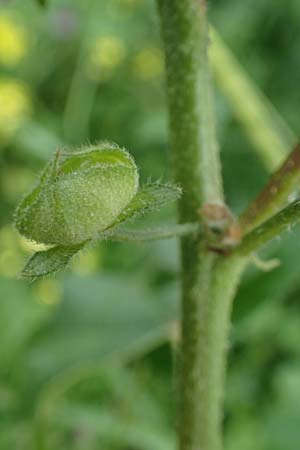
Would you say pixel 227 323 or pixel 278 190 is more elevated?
pixel 278 190

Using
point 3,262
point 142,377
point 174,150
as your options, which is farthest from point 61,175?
point 3,262

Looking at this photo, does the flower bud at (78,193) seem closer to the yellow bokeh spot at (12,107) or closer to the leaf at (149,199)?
the leaf at (149,199)

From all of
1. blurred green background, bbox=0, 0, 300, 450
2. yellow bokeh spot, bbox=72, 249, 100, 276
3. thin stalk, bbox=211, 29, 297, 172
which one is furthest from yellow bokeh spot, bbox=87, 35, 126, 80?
thin stalk, bbox=211, 29, 297, 172

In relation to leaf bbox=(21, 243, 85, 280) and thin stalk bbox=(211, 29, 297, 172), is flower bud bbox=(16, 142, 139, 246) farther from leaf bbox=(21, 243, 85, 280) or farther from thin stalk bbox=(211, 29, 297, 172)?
thin stalk bbox=(211, 29, 297, 172)

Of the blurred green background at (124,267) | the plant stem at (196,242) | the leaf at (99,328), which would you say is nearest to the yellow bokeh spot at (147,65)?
the blurred green background at (124,267)

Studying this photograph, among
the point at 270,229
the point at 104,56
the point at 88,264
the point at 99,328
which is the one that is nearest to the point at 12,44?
the point at 104,56

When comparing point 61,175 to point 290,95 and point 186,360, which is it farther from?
point 290,95
